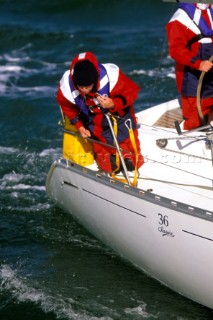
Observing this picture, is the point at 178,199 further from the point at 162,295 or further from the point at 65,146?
the point at 65,146

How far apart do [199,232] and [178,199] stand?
1.42 feet

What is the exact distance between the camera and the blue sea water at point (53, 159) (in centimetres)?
591

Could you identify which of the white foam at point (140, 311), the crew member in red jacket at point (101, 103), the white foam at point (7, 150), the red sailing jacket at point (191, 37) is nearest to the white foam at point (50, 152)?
the white foam at point (7, 150)

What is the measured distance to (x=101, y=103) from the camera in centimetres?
578

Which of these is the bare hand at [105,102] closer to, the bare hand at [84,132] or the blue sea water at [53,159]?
the bare hand at [84,132]

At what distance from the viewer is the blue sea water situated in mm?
5914

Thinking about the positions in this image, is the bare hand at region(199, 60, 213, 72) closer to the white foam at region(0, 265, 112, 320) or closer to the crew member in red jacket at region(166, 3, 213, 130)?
the crew member in red jacket at region(166, 3, 213, 130)

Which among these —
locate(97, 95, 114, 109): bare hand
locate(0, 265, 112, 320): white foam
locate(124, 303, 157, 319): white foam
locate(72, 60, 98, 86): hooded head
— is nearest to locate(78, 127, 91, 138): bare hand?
locate(97, 95, 114, 109): bare hand

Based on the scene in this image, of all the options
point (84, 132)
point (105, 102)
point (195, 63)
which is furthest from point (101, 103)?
point (195, 63)

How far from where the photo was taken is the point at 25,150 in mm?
8570

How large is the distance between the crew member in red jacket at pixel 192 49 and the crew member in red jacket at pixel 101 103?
1.75ft

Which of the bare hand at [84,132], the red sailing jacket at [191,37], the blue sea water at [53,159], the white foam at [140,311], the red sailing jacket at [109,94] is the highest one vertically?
the red sailing jacket at [191,37]

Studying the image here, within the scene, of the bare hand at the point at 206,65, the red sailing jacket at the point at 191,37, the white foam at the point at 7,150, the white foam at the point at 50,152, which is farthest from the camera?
the white foam at the point at 7,150

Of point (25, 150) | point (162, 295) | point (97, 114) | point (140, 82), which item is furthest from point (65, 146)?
point (140, 82)
